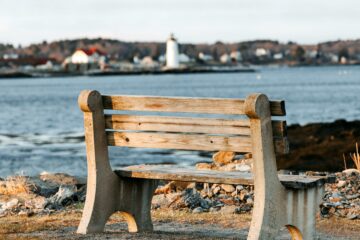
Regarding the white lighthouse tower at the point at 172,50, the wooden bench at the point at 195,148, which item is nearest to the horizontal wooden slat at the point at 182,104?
the wooden bench at the point at 195,148

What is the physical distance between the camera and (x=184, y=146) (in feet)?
22.6

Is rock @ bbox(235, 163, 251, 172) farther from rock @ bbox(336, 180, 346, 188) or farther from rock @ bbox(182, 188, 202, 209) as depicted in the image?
rock @ bbox(182, 188, 202, 209)

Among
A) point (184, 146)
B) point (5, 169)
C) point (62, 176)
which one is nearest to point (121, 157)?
point (5, 169)

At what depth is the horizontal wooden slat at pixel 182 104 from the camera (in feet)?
20.9

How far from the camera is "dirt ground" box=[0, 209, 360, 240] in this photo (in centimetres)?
754

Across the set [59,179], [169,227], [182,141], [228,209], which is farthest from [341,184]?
[59,179]

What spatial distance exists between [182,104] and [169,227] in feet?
6.79

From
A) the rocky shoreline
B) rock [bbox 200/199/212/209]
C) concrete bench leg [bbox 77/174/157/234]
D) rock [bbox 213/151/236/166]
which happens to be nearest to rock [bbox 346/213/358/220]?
the rocky shoreline

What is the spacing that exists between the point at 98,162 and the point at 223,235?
1.51m

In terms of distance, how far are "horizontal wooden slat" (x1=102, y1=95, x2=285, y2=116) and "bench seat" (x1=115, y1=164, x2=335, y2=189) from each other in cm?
59

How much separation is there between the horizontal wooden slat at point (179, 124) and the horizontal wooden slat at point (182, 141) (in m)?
0.06

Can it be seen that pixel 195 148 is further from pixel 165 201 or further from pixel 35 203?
pixel 35 203

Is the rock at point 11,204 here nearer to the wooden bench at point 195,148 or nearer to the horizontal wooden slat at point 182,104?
the wooden bench at point 195,148

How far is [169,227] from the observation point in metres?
8.40
